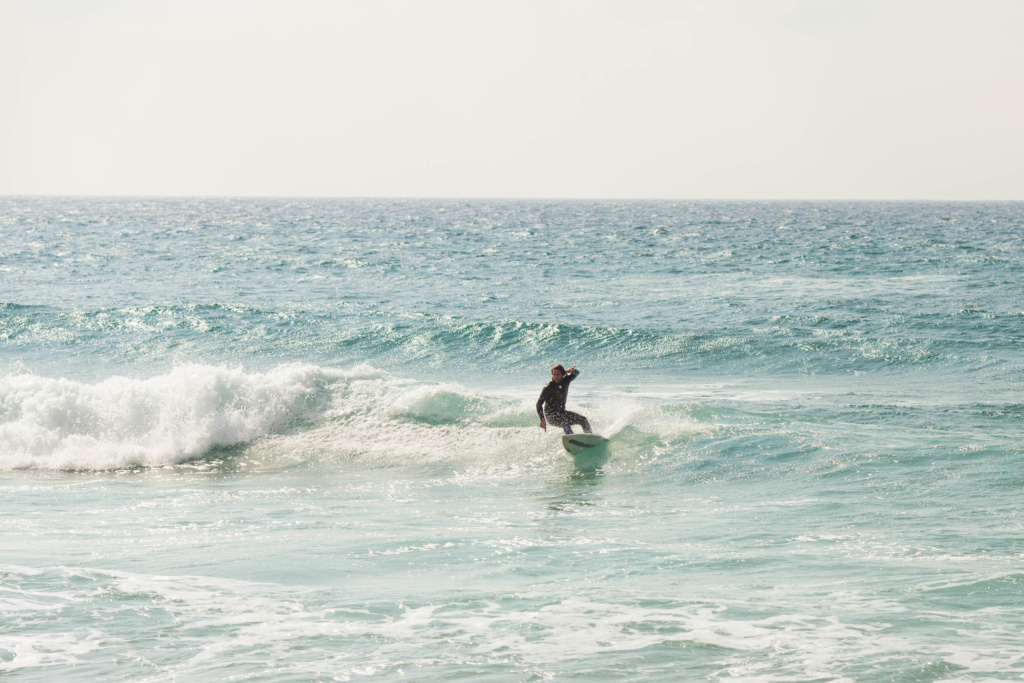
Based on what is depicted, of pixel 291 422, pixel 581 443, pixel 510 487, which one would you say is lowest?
pixel 510 487

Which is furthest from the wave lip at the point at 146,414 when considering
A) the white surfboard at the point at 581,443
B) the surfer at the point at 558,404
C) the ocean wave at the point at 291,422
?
the white surfboard at the point at 581,443

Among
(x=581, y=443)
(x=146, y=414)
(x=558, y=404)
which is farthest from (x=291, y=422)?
(x=581, y=443)

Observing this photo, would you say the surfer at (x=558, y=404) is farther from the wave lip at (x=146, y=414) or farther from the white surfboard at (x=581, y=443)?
the wave lip at (x=146, y=414)

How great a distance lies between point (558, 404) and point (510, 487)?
186cm

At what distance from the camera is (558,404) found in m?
15.1

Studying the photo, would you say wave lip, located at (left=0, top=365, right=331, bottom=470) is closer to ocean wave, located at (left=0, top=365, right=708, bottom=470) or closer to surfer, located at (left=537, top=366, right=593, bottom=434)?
ocean wave, located at (left=0, top=365, right=708, bottom=470)

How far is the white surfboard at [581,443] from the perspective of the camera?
15219 mm

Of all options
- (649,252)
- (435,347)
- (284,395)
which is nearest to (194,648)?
(284,395)

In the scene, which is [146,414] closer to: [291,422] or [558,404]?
[291,422]

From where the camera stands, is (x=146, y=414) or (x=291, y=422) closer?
(x=146, y=414)

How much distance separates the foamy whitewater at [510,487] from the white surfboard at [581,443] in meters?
0.22

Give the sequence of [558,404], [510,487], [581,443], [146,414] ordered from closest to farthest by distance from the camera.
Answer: [510,487]
[558,404]
[581,443]
[146,414]

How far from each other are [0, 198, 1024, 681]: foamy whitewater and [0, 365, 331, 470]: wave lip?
6cm

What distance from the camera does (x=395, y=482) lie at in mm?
14383
